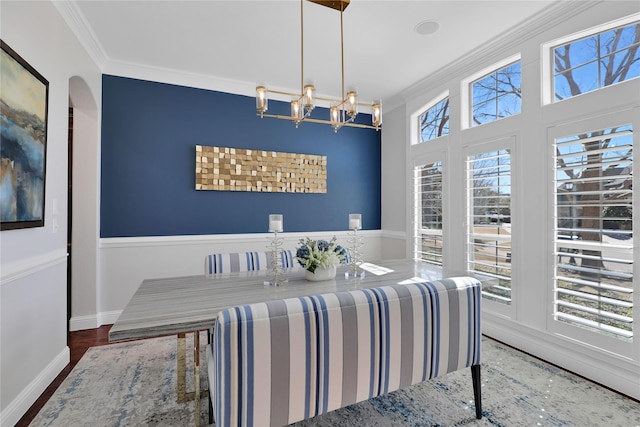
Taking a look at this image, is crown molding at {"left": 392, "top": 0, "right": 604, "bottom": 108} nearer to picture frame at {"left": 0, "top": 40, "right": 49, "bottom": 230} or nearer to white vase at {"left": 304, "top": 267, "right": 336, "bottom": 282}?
white vase at {"left": 304, "top": 267, "right": 336, "bottom": 282}

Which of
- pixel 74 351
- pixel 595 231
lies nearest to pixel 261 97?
pixel 595 231

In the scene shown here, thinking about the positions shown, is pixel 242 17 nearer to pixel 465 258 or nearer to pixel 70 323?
pixel 465 258

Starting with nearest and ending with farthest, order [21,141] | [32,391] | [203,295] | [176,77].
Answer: [203,295]
[21,141]
[32,391]
[176,77]

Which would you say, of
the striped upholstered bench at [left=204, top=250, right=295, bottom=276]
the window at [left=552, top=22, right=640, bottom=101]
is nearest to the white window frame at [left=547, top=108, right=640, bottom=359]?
the window at [left=552, top=22, right=640, bottom=101]

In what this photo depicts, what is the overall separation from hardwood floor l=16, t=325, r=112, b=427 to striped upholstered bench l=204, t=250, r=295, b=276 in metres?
1.23

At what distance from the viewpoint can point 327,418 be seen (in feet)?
5.91

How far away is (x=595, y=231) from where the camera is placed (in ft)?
7.20


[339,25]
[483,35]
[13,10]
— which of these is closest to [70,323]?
[13,10]

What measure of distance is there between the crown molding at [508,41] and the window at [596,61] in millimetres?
220

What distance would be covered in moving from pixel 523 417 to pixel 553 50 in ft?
8.92

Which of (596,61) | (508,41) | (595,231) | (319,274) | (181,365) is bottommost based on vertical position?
(181,365)

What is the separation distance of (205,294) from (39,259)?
4.15ft

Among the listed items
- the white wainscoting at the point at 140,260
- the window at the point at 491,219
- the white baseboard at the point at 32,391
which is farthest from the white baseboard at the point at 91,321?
the window at the point at 491,219

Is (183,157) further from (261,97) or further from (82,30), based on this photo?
(261,97)
